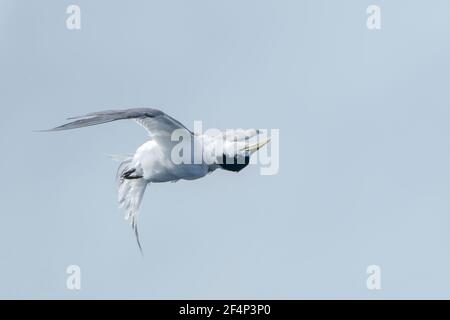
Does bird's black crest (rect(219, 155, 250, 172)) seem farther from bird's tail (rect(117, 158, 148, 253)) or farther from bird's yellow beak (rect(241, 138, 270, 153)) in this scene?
bird's tail (rect(117, 158, 148, 253))

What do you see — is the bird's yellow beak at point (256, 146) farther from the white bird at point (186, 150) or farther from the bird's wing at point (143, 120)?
the bird's wing at point (143, 120)

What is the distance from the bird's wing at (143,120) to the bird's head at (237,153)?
943mm

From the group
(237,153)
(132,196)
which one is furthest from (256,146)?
(132,196)

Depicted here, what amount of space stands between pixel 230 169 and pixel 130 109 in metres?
2.82

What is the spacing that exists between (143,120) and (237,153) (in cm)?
221

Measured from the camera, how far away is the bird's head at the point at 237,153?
70.4 ft

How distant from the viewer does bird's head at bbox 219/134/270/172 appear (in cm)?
2147

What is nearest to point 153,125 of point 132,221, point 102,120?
point 102,120

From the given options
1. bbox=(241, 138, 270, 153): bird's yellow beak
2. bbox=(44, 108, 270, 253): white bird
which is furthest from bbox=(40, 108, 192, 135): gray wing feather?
bbox=(241, 138, 270, 153): bird's yellow beak

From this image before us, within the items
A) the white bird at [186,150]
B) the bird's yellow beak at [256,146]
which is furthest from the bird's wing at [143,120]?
the bird's yellow beak at [256,146]

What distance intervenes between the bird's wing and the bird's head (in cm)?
94

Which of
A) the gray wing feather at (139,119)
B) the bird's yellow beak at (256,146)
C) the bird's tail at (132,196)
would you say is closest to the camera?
the gray wing feather at (139,119)

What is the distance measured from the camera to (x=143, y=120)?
69.3ft

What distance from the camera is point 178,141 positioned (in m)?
21.5
